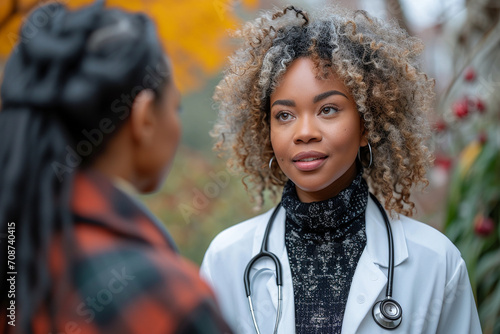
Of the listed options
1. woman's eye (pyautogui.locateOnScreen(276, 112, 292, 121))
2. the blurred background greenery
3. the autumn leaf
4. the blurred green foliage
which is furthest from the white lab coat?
the blurred green foliage

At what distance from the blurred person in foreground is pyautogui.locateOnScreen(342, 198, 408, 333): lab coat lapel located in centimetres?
93

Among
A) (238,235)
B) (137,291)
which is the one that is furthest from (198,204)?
(137,291)

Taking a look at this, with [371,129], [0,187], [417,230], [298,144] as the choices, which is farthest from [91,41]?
[417,230]

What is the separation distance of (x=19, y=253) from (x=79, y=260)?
109 mm

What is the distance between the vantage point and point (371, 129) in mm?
1939

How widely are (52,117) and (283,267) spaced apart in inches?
45.9

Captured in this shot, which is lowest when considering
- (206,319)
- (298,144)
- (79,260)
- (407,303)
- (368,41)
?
(407,303)

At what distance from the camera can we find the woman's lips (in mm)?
1816

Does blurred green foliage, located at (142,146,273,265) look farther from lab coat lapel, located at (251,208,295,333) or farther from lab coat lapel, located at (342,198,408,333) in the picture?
lab coat lapel, located at (342,198,408,333)

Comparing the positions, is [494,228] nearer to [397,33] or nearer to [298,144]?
[397,33]

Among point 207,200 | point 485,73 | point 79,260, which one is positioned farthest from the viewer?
point 207,200

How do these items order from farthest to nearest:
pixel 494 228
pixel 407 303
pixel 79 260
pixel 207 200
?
pixel 207 200
pixel 494 228
pixel 407 303
pixel 79 260

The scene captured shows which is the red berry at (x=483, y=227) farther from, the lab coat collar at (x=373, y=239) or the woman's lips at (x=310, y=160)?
the woman's lips at (x=310, y=160)

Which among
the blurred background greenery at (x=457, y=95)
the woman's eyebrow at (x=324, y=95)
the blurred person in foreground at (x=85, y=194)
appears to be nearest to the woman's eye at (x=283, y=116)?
the woman's eyebrow at (x=324, y=95)
